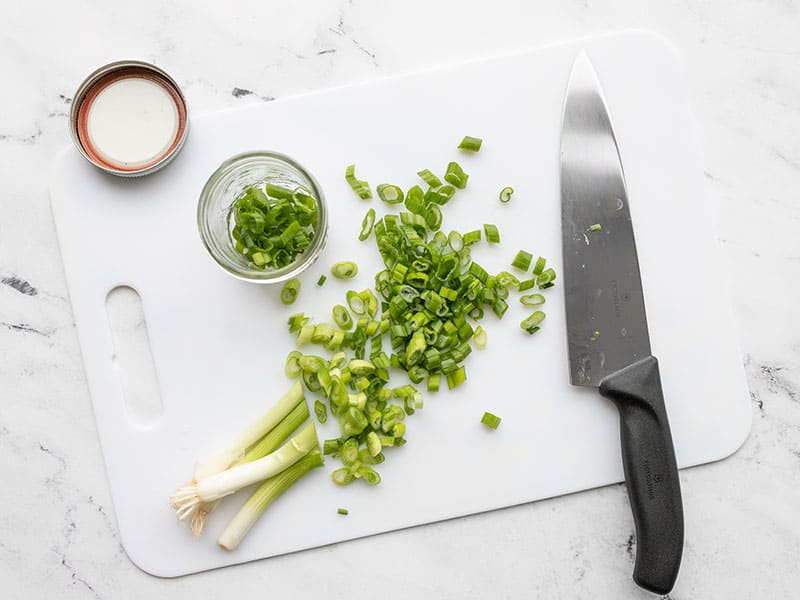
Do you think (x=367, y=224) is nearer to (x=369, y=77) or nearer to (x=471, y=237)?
(x=471, y=237)

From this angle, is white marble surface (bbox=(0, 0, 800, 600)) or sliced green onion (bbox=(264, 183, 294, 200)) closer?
sliced green onion (bbox=(264, 183, 294, 200))

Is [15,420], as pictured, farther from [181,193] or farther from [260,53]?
[260,53]

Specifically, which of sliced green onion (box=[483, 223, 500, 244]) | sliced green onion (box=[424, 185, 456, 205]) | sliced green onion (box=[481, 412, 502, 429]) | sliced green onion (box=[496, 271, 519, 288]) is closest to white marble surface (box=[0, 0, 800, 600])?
sliced green onion (box=[481, 412, 502, 429])

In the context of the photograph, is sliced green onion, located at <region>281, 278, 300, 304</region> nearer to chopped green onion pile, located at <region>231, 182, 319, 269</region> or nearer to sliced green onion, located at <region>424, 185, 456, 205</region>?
chopped green onion pile, located at <region>231, 182, 319, 269</region>

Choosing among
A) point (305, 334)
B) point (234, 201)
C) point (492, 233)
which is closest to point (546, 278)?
point (492, 233)

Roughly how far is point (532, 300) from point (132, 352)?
102 cm

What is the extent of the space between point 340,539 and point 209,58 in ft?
4.20

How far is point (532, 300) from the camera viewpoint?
1975mm

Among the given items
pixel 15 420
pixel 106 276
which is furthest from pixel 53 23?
pixel 15 420

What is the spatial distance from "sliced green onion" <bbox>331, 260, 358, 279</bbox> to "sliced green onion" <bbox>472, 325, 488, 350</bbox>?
1.12 ft

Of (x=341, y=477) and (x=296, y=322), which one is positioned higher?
(x=296, y=322)

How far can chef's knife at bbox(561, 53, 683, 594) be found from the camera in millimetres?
1906

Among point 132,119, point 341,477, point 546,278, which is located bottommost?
point 341,477

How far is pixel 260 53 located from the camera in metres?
2.06
